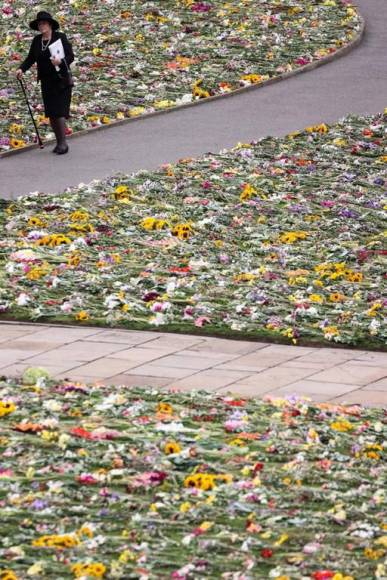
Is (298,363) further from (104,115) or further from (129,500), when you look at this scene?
(104,115)

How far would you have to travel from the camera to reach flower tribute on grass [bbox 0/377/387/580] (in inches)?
238

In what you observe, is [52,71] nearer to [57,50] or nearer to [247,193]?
[57,50]

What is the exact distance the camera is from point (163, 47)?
20.9m

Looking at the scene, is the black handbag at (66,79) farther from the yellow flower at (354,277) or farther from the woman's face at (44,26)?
the yellow flower at (354,277)

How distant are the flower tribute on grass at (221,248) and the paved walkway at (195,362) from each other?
0.27 meters

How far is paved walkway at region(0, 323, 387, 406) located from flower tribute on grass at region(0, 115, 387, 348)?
27 centimetres

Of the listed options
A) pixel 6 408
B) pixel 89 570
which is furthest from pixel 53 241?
pixel 89 570

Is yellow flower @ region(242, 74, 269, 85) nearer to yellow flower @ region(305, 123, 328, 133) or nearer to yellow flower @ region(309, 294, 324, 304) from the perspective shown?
yellow flower @ region(305, 123, 328, 133)

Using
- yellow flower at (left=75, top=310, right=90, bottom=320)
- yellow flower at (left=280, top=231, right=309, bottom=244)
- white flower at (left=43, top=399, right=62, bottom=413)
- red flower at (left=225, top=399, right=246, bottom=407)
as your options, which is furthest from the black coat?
white flower at (left=43, top=399, right=62, bottom=413)

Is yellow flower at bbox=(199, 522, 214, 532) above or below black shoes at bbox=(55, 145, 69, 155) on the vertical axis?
below

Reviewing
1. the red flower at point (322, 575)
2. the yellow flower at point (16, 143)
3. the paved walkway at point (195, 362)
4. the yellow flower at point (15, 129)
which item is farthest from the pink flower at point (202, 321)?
the yellow flower at point (15, 129)

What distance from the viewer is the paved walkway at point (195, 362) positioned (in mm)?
8672

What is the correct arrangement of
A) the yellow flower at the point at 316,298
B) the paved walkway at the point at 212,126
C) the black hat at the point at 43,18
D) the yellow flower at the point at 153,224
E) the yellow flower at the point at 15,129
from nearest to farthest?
the yellow flower at the point at 316,298 < the yellow flower at the point at 153,224 < the paved walkway at the point at 212,126 < the black hat at the point at 43,18 < the yellow flower at the point at 15,129

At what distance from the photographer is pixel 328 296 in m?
10.7
